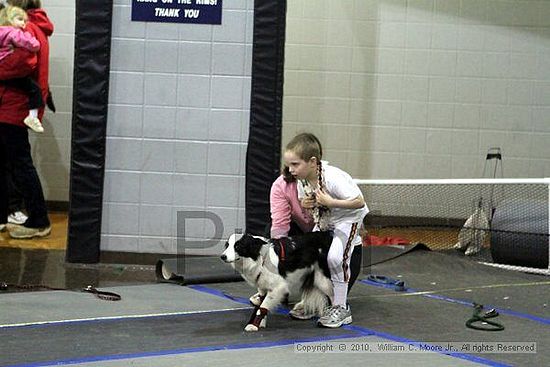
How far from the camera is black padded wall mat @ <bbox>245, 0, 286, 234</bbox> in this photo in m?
6.48

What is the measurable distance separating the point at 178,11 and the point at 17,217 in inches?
106

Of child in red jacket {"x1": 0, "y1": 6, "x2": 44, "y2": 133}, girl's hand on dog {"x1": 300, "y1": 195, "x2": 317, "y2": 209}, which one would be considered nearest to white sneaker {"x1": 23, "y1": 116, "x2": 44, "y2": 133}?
child in red jacket {"x1": 0, "y1": 6, "x2": 44, "y2": 133}

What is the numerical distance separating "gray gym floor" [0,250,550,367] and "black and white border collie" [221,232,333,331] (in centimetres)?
13

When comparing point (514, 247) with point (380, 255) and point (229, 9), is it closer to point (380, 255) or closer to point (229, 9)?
point (380, 255)

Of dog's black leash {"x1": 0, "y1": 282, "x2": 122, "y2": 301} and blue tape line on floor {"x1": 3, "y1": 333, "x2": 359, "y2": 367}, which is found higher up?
blue tape line on floor {"x1": 3, "y1": 333, "x2": 359, "y2": 367}

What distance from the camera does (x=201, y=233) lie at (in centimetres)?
669

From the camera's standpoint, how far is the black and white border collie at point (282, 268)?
455 cm

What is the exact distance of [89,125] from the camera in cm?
A: 652

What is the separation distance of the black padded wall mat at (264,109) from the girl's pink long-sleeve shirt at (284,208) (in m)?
1.38

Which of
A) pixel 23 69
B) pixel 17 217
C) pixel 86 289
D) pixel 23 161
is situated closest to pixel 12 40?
pixel 23 69

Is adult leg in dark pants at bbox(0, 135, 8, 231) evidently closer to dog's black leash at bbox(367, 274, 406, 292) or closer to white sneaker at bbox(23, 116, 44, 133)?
white sneaker at bbox(23, 116, 44, 133)

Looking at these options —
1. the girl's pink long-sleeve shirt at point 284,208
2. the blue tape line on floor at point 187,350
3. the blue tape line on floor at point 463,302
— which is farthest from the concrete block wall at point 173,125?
the blue tape line on floor at point 187,350

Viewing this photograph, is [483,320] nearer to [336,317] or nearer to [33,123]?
[336,317]

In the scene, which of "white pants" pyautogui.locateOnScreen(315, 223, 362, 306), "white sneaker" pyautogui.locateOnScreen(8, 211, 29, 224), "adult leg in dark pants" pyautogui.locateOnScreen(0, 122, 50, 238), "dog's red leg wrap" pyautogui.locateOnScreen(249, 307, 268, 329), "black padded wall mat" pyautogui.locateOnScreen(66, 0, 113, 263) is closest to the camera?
"dog's red leg wrap" pyautogui.locateOnScreen(249, 307, 268, 329)
